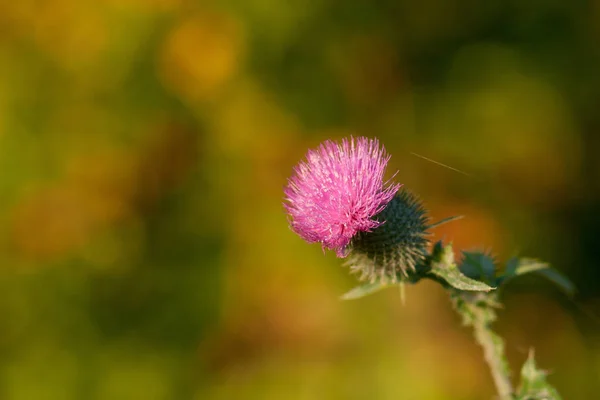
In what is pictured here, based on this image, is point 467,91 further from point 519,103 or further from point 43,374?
point 43,374

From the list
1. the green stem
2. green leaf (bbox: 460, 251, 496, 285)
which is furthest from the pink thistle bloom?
the green stem

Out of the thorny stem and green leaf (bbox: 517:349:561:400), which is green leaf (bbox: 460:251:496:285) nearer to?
the thorny stem

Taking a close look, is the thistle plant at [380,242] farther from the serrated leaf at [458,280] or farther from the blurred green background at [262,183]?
the blurred green background at [262,183]

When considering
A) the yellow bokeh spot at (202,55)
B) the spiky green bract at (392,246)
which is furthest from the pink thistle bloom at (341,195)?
the yellow bokeh spot at (202,55)

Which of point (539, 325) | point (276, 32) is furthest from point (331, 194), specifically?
point (539, 325)

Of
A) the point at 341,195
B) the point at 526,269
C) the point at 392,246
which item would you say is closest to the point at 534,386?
the point at 526,269

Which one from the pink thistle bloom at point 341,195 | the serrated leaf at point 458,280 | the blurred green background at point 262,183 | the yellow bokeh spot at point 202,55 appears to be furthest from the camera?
the yellow bokeh spot at point 202,55

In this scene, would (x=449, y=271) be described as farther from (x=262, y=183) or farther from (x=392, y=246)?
(x=262, y=183)
